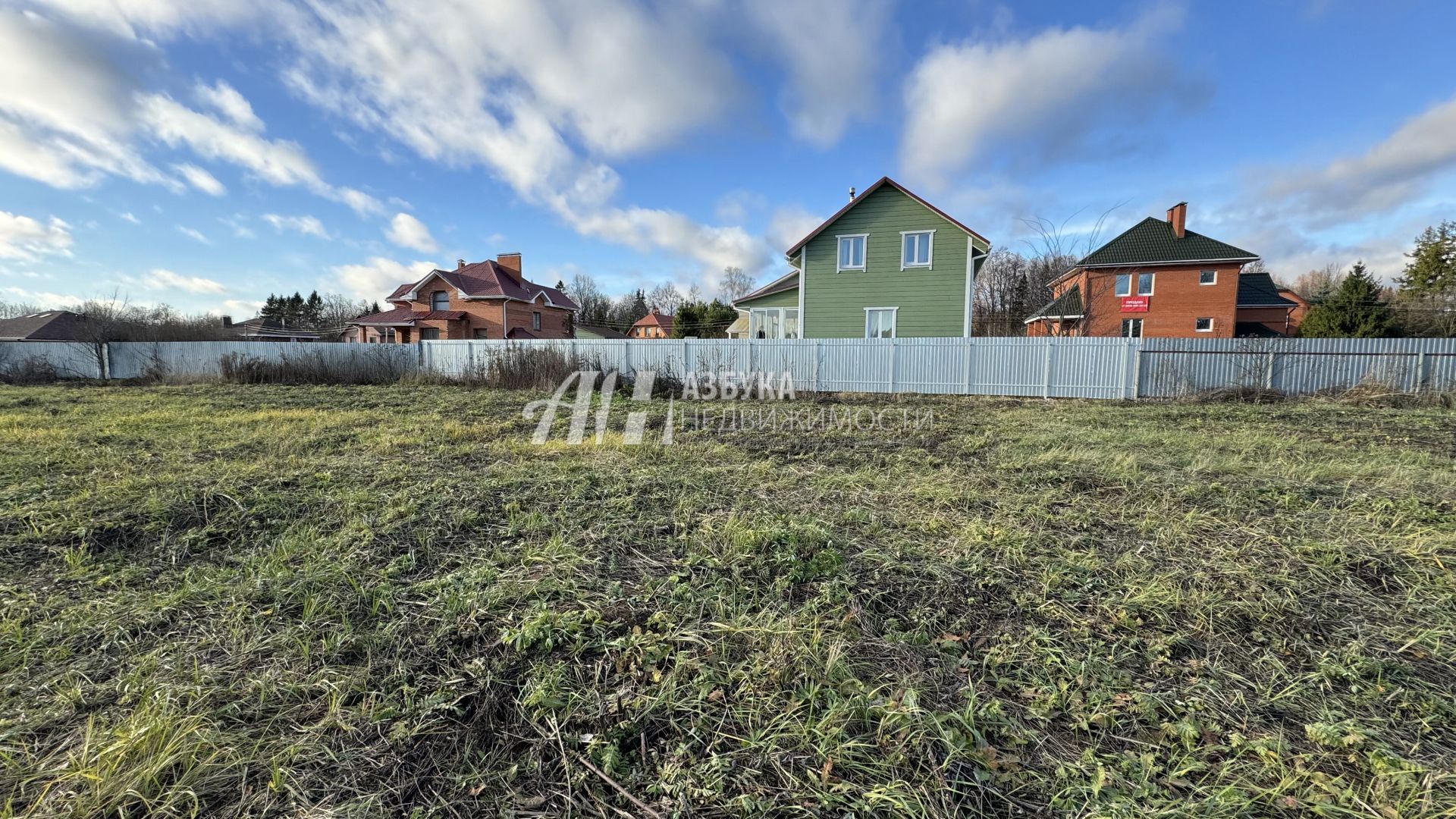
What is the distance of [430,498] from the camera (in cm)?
341

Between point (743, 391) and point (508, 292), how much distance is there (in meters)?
18.5

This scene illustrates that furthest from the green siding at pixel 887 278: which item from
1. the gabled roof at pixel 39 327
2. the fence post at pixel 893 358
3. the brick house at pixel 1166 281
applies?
the gabled roof at pixel 39 327

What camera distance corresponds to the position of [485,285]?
25578 mm

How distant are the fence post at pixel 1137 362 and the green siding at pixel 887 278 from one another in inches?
160

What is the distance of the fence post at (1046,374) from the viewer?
1070 cm

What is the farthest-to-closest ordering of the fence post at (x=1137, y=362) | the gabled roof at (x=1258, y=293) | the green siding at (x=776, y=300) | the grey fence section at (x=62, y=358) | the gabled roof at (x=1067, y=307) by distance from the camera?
1. the gabled roof at (x=1258, y=293)
2. the green siding at (x=776, y=300)
3. the grey fence section at (x=62, y=358)
4. the gabled roof at (x=1067, y=307)
5. the fence post at (x=1137, y=362)

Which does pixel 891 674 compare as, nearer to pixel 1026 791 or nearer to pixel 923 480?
pixel 1026 791

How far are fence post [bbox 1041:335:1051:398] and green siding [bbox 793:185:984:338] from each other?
3.21 m

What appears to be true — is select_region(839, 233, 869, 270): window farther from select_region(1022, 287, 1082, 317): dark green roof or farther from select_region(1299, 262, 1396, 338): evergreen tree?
select_region(1299, 262, 1396, 338): evergreen tree

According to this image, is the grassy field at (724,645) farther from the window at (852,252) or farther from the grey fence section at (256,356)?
the window at (852,252)

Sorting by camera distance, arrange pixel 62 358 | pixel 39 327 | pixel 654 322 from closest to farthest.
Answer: pixel 62 358
pixel 39 327
pixel 654 322

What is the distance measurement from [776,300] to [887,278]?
488 cm

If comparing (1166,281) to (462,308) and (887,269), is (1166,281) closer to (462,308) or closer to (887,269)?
(887,269)

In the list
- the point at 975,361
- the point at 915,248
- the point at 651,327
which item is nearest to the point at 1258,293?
the point at 915,248
